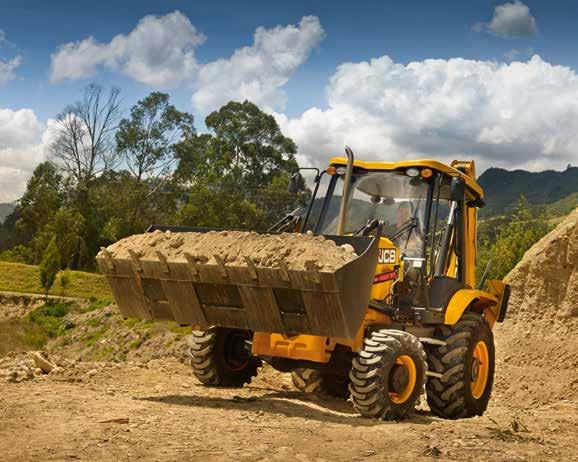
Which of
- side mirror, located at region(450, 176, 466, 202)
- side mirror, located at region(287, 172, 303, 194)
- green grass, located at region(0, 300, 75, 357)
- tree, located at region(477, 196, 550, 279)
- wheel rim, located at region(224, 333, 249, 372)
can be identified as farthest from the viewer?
green grass, located at region(0, 300, 75, 357)

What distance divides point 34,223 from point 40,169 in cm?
359

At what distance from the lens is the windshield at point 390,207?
948 centimetres

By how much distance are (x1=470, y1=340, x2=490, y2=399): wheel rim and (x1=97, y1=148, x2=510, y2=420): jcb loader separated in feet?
0.06

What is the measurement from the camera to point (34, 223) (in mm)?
50906

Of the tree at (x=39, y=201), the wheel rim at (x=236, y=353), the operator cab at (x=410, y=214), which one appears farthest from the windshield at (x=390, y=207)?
the tree at (x=39, y=201)

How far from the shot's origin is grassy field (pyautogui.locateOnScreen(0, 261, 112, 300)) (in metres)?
42.0

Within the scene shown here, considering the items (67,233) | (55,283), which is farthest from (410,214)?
(67,233)

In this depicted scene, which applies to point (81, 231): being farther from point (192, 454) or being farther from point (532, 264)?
point (192, 454)

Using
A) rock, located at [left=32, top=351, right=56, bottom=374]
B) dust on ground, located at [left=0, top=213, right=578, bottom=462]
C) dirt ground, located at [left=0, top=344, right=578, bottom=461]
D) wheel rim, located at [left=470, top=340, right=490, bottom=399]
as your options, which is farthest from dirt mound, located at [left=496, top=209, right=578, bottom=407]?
rock, located at [left=32, top=351, right=56, bottom=374]

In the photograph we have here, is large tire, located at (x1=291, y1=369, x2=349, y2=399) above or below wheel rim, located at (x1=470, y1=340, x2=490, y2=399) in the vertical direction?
below

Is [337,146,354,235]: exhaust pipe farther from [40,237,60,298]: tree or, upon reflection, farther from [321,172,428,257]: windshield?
[40,237,60,298]: tree

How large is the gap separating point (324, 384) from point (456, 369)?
231 centimetres

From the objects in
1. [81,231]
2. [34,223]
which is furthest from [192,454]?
[34,223]

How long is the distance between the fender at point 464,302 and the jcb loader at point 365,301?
0.02 m
